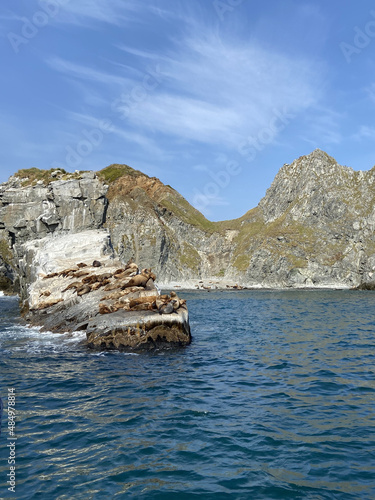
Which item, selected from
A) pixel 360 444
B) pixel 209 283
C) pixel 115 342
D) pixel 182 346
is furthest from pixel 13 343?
pixel 209 283

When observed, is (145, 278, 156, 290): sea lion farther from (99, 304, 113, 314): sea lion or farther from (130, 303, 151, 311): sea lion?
(99, 304, 113, 314): sea lion

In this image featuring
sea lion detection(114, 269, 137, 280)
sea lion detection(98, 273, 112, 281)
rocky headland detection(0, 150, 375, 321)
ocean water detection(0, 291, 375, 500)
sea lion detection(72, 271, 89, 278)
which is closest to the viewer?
ocean water detection(0, 291, 375, 500)

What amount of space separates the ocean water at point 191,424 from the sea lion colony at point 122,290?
4.52m

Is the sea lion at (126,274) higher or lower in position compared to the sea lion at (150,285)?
higher

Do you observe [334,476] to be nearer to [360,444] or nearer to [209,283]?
[360,444]

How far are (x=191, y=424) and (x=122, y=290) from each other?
19.4 meters

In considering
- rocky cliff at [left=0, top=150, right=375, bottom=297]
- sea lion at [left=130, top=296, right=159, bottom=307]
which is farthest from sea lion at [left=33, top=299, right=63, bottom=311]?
rocky cliff at [left=0, top=150, right=375, bottom=297]

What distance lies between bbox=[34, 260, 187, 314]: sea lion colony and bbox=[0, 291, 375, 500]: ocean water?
14.8ft

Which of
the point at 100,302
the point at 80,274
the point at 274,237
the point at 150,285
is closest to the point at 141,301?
the point at 100,302

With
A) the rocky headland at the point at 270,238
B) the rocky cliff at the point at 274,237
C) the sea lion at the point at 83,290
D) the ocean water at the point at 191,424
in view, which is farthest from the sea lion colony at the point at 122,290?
the rocky cliff at the point at 274,237

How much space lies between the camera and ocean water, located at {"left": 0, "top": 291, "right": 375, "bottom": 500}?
27.6 feet

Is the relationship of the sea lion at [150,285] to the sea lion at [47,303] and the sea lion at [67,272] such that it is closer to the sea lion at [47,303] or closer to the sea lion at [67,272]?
the sea lion at [47,303]

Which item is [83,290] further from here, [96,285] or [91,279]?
[91,279]

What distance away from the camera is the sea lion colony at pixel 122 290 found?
2666 centimetres
